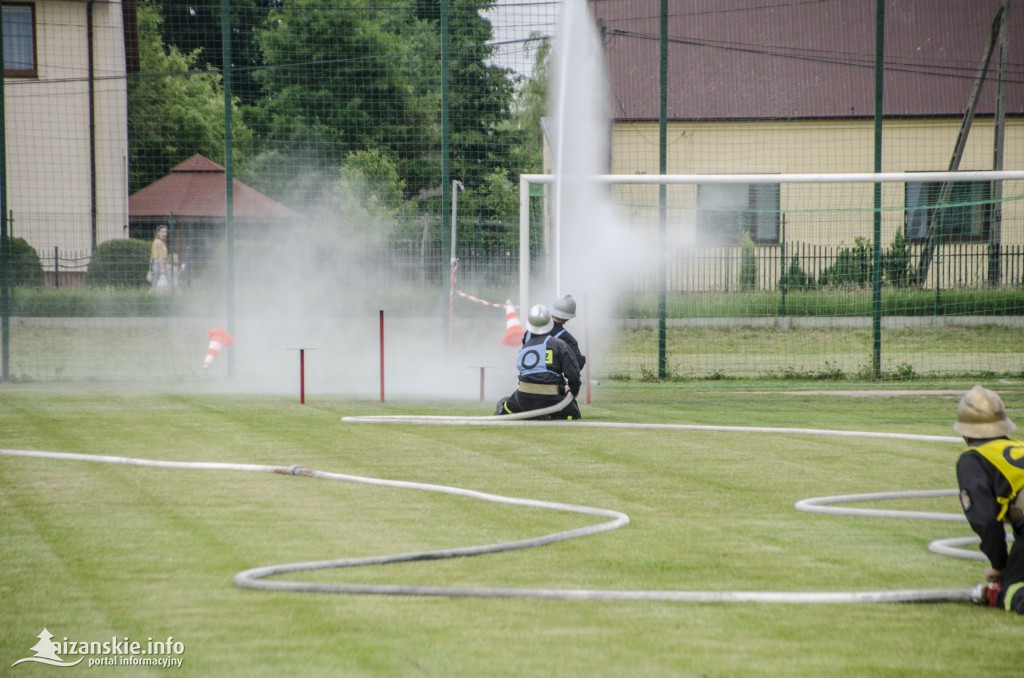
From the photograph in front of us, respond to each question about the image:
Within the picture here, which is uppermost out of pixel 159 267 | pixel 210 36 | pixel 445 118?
pixel 210 36

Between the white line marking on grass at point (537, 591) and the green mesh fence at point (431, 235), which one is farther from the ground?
the green mesh fence at point (431, 235)

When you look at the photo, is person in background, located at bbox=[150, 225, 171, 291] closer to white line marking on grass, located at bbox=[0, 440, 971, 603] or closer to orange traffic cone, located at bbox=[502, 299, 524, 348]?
orange traffic cone, located at bbox=[502, 299, 524, 348]

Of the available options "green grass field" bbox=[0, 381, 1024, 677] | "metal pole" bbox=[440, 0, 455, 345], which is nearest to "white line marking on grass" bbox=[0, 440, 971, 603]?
"green grass field" bbox=[0, 381, 1024, 677]

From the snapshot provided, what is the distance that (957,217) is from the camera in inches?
794

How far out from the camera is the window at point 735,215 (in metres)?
20.2

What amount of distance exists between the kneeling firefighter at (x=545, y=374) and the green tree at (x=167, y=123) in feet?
27.7

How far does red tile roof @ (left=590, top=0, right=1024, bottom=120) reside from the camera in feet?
77.7

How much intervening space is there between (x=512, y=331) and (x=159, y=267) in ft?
23.0

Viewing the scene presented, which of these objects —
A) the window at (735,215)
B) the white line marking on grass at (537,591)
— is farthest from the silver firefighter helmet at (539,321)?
the window at (735,215)


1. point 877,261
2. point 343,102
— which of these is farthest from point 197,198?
point 877,261

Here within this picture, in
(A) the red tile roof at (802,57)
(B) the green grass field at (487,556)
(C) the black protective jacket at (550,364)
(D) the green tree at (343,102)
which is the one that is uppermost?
(A) the red tile roof at (802,57)

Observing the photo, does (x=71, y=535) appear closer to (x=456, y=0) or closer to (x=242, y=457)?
(x=242, y=457)

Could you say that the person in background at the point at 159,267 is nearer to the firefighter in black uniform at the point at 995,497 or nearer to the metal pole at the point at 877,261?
the metal pole at the point at 877,261

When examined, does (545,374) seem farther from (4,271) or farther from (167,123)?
(167,123)
